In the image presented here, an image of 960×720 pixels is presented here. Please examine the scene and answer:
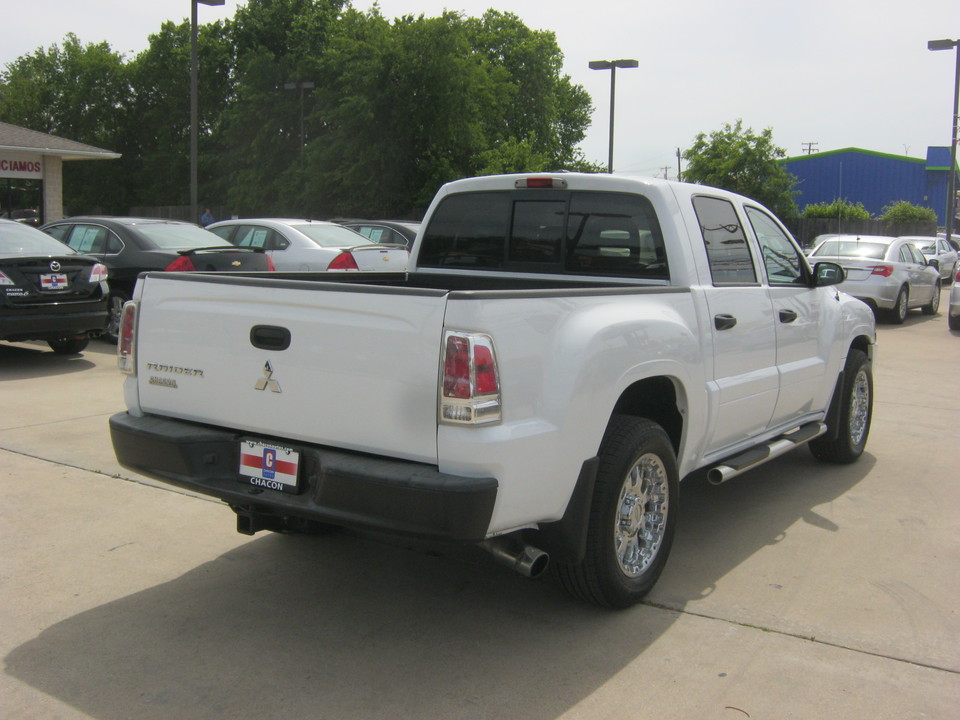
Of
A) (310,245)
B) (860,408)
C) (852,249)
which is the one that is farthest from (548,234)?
(852,249)

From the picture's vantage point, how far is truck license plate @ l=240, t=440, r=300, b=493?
3.58 metres

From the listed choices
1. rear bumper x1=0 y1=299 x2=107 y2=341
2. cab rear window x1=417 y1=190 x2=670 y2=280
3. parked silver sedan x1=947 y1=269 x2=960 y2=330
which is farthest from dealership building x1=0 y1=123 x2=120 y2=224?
cab rear window x1=417 y1=190 x2=670 y2=280

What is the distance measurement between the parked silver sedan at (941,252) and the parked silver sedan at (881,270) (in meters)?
7.99

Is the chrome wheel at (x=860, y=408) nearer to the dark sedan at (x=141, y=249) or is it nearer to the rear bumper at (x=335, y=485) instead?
the rear bumper at (x=335, y=485)

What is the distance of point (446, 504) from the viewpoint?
3.21 meters

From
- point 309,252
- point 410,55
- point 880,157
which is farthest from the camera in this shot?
point 880,157

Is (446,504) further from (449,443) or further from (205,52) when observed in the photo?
(205,52)

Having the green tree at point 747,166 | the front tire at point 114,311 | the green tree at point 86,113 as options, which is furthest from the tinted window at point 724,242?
the green tree at point 86,113

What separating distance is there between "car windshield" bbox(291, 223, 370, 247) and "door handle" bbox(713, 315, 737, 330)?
927cm

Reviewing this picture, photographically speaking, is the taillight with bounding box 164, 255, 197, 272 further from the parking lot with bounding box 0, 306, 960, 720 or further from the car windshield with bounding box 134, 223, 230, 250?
the parking lot with bounding box 0, 306, 960, 720

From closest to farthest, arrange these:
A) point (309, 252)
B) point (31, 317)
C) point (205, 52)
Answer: point (31, 317) → point (309, 252) → point (205, 52)

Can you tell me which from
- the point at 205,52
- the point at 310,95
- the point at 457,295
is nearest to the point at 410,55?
the point at 310,95

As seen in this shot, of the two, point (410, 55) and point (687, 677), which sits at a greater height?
point (410, 55)

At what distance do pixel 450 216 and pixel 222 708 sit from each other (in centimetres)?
303
